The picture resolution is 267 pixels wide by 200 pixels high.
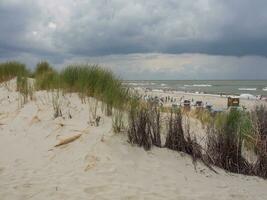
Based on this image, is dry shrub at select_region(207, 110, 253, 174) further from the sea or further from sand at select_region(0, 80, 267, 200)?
the sea

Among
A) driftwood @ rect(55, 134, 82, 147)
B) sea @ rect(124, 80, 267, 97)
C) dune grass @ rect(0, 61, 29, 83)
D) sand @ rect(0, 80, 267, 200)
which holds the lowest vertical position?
sea @ rect(124, 80, 267, 97)

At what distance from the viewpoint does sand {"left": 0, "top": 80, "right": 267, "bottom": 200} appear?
5.38m

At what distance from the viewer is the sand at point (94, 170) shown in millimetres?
5379

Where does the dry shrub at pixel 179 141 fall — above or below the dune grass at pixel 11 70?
below

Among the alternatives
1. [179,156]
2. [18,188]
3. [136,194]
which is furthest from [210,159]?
[18,188]

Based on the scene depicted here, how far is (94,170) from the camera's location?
6043 mm

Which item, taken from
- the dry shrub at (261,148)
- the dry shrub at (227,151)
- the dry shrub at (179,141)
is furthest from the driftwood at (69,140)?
the dry shrub at (261,148)

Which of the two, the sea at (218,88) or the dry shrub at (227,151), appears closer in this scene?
the dry shrub at (227,151)

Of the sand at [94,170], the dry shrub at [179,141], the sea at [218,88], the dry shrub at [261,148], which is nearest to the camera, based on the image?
the sand at [94,170]

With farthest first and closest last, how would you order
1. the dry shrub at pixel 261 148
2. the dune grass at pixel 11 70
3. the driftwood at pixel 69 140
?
the dune grass at pixel 11 70 < the driftwood at pixel 69 140 < the dry shrub at pixel 261 148

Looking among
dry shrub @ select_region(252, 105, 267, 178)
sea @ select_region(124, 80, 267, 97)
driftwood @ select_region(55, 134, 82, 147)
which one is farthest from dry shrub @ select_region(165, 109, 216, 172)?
sea @ select_region(124, 80, 267, 97)

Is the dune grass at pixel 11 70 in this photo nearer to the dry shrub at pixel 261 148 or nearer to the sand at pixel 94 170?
the sand at pixel 94 170

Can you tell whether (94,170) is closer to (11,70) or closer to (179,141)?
(179,141)

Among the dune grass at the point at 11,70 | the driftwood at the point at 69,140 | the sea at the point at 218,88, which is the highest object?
the dune grass at the point at 11,70
